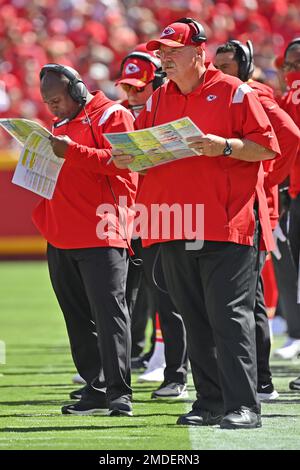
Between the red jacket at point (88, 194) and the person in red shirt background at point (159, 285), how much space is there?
83 cm

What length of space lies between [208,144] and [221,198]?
15.9 inches

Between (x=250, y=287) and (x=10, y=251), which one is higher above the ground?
(x=250, y=287)

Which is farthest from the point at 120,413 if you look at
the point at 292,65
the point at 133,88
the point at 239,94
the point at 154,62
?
the point at 292,65

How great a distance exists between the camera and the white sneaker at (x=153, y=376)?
865 cm

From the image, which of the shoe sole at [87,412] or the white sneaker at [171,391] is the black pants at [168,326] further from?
the shoe sole at [87,412]

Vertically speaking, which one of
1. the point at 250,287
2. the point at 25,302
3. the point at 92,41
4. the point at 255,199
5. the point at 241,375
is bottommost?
the point at 25,302

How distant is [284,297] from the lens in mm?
10055

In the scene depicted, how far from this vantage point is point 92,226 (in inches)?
265

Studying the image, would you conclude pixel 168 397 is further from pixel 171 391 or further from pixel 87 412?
pixel 87 412

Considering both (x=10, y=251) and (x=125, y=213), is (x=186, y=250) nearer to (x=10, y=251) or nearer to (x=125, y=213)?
(x=125, y=213)

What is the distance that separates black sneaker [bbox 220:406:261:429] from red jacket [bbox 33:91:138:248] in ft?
4.19

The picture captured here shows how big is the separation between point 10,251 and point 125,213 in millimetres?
13334

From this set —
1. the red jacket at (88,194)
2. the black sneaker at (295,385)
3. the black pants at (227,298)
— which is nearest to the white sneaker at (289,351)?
the black sneaker at (295,385)
